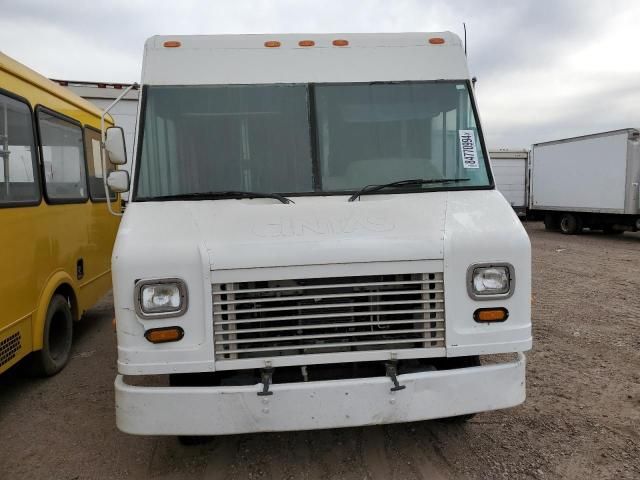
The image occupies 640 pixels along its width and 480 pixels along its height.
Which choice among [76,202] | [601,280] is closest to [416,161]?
[76,202]

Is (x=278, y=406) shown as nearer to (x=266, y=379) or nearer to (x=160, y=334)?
(x=266, y=379)

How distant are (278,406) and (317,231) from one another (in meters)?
1.03

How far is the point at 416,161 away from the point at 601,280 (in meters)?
Answer: 7.42

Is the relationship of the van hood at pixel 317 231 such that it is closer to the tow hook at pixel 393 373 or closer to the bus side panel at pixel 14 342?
the tow hook at pixel 393 373

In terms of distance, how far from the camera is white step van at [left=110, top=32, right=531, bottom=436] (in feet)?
8.99

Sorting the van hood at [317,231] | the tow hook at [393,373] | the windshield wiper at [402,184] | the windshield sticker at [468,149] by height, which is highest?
the windshield sticker at [468,149]

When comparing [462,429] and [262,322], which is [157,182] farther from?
[462,429]

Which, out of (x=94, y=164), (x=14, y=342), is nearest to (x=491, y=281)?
Answer: (x=14, y=342)

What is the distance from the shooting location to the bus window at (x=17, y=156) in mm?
4062

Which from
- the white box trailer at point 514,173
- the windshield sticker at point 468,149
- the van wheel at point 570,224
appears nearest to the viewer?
the windshield sticker at point 468,149

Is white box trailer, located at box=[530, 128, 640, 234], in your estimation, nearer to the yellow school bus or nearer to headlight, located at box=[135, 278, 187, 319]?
the yellow school bus

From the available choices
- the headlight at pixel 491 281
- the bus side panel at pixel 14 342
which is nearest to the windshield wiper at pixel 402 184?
the headlight at pixel 491 281

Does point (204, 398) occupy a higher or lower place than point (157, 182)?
lower

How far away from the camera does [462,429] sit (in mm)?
3621
